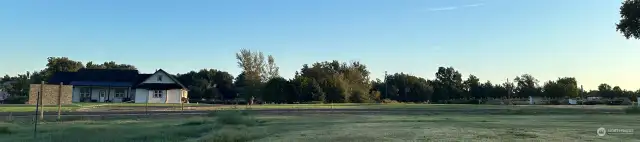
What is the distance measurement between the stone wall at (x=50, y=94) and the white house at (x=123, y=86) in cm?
4564

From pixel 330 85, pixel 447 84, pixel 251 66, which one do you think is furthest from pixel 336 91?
pixel 447 84

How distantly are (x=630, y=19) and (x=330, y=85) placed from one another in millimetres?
46801

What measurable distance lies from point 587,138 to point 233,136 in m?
7.35

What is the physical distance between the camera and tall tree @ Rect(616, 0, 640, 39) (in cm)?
3025

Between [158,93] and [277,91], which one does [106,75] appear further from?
[277,91]

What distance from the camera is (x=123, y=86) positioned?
69875 millimetres

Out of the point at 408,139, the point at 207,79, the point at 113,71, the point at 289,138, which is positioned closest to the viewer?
the point at 408,139

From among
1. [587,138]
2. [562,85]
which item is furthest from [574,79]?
[587,138]

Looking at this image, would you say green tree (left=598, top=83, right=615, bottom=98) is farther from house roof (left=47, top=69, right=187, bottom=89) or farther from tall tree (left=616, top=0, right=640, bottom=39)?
house roof (left=47, top=69, right=187, bottom=89)

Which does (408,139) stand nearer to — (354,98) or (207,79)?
(354,98)

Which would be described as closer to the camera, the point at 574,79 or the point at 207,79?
the point at 207,79

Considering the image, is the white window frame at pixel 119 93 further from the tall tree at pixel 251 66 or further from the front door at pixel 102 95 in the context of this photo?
the tall tree at pixel 251 66

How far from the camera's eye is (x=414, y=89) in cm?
10131

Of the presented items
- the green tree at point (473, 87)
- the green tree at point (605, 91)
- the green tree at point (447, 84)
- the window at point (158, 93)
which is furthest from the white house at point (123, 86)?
the green tree at point (605, 91)
